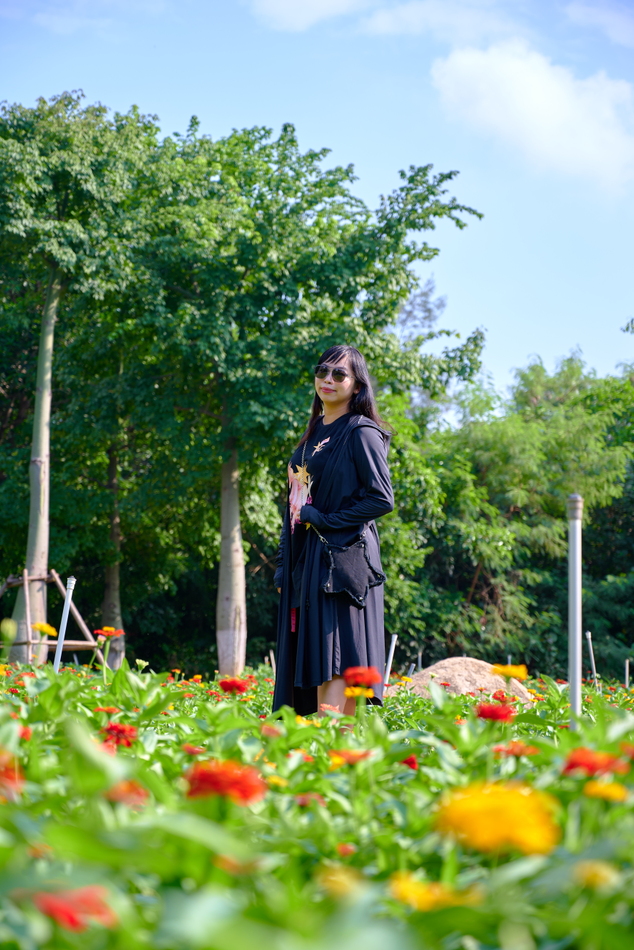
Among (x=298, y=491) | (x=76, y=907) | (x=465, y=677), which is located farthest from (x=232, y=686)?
(x=465, y=677)

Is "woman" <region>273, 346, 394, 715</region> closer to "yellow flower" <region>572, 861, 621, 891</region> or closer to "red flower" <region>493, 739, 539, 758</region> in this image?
"red flower" <region>493, 739, 539, 758</region>

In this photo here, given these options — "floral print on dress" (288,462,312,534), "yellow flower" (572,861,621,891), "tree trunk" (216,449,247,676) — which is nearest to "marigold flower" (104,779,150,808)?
"yellow flower" (572,861,621,891)

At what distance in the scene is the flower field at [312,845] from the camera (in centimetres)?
79

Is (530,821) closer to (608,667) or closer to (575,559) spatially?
(575,559)

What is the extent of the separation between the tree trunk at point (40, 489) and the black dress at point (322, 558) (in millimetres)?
7144

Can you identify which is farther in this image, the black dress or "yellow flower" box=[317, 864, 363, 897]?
the black dress

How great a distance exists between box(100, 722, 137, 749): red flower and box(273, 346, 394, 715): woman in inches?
51.9

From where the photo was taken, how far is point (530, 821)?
0.83 meters

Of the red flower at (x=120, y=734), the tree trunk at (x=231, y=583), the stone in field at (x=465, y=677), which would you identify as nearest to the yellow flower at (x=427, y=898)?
the red flower at (x=120, y=734)

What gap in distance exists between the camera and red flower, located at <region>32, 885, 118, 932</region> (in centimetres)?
73

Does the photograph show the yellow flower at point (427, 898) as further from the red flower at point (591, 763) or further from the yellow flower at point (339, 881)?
the red flower at point (591, 763)

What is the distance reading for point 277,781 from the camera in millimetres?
→ 1439

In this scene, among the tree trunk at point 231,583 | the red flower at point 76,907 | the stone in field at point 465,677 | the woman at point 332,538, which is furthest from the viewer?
the tree trunk at point 231,583

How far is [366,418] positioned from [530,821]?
99.9 inches
